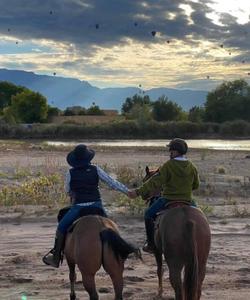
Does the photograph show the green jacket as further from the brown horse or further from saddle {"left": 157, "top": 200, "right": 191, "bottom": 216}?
the brown horse

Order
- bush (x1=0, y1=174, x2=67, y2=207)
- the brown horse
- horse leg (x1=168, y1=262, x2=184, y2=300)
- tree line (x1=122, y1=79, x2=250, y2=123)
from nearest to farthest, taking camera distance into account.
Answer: the brown horse
horse leg (x1=168, y1=262, x2=184, y2=300)
bush (x1=0, y1=174, x2=67, y2=207)
tree line (x1=122, y1=79, x2=250, y2=123)

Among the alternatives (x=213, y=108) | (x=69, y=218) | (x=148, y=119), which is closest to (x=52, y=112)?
(x=148, y=119)

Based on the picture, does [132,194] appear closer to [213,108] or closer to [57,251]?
[57,251]

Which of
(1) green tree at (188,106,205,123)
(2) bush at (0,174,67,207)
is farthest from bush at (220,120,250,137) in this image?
(2) bush at (0,174,67,207)

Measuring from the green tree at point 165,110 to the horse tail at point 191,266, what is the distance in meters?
92.4

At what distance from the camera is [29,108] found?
320 ft

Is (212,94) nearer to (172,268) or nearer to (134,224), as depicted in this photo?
(134,224)

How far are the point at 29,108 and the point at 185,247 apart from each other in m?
92.1

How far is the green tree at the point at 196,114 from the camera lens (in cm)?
9650

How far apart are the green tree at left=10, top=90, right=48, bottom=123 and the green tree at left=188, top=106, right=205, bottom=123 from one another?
24.5 metres

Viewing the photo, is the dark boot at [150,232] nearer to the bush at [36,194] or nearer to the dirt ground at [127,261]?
the dirt ground at [127,261]

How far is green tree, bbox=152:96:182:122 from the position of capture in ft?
327

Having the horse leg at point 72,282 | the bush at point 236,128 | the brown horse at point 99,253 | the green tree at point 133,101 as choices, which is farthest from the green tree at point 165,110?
the brown horse at point 99,253

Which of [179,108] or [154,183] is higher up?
[179,108]
